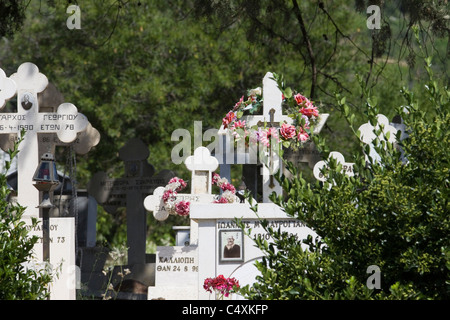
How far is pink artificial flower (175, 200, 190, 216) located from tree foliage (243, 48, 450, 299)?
15.9 feet

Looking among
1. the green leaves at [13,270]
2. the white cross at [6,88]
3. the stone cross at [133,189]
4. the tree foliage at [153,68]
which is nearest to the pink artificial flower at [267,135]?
the white cross at [6,88]

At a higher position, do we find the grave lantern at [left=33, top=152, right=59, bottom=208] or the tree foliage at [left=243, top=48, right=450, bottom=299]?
the grave lantern at [left=33, top=152, right=59, bottom=208]

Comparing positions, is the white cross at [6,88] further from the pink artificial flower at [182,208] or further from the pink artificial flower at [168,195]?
the pink artificial flower at [182,208]

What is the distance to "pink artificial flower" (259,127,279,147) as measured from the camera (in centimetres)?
818

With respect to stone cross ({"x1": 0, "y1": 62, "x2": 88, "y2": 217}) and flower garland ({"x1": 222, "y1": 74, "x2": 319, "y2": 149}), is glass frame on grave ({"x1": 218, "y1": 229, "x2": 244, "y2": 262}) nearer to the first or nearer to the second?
flower garland ({"x1": 222, "y1": 74, "x2": 319, "y2": 149})

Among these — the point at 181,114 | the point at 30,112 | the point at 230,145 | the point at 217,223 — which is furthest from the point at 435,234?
the point at 181,114

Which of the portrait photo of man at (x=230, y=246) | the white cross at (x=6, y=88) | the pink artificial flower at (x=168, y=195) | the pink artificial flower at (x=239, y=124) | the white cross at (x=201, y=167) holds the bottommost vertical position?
the portrait photo of man at (x=230, y=246)

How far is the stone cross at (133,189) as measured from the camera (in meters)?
→ 11.2

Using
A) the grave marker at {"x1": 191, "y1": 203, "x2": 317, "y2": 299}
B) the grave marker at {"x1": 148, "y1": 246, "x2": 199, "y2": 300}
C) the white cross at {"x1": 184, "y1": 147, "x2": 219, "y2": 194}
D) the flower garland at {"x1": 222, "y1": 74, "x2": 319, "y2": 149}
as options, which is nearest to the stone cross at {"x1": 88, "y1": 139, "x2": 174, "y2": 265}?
the white cross at {"x1": 184, "y1": 147, "x2": 219, "y2": 194}

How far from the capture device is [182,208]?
29.4 feet

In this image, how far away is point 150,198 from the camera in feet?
31.1

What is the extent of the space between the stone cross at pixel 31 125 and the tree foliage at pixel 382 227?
4.95 m

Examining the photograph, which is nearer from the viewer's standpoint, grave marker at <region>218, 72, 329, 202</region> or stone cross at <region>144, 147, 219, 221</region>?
grave marker at <region>218, 72, 329, 202</region>
